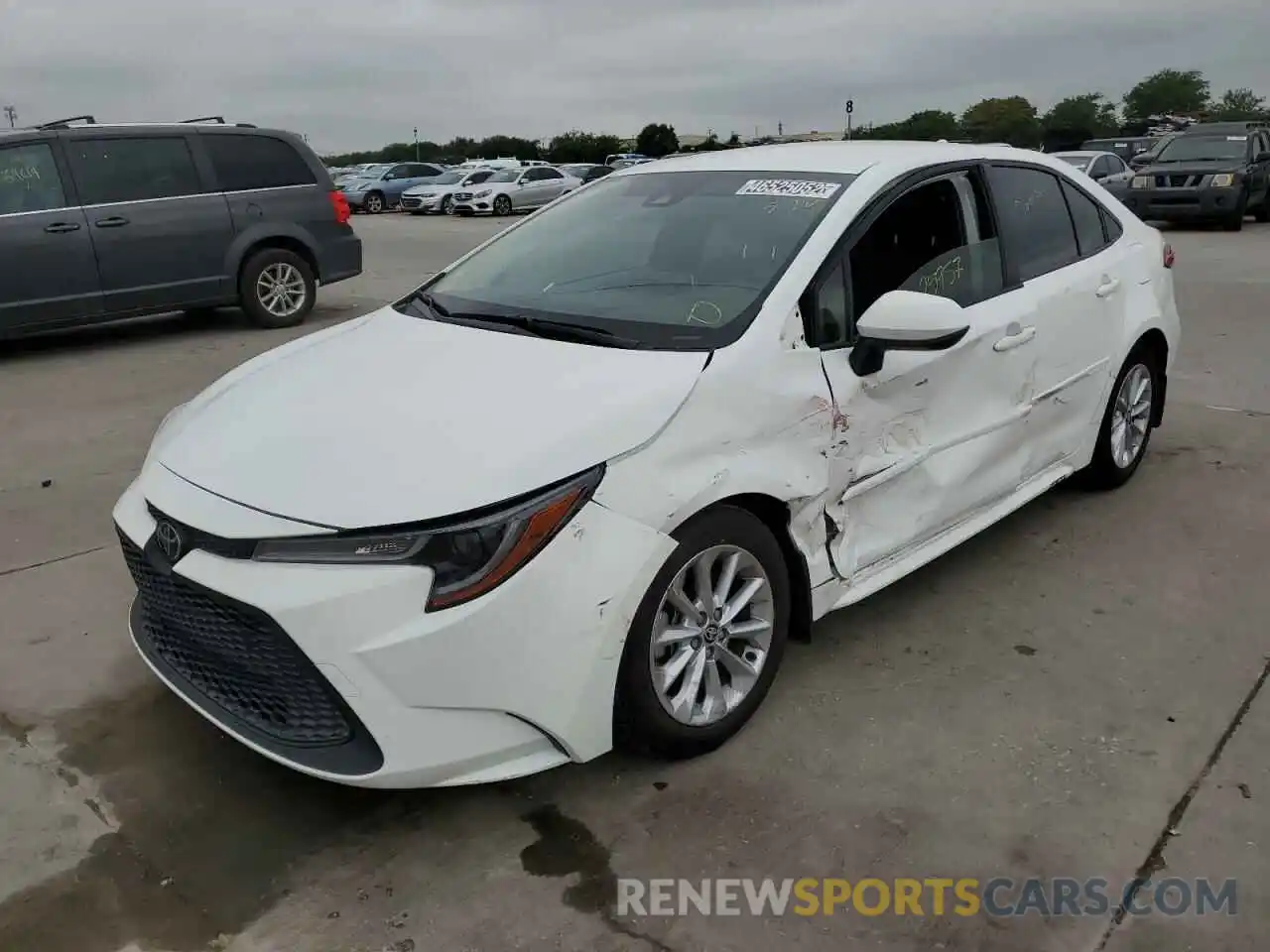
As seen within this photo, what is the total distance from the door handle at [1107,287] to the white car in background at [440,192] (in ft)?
87.3

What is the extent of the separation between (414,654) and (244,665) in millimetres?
501

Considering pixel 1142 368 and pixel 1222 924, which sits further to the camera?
pixel 1142 368

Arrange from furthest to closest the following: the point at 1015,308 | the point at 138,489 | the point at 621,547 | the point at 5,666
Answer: the point at 1015,308 < the point at 5,666 < the point at 138,489 < the point at 621,547

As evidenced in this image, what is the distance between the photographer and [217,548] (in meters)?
2.58

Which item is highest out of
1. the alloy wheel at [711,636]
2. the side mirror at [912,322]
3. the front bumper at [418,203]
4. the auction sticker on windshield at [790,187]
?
the front bumper at [418,203]

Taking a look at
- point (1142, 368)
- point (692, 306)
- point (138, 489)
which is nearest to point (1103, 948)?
point (692, 306)

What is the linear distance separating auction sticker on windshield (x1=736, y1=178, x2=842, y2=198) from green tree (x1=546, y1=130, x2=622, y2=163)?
6701 cm

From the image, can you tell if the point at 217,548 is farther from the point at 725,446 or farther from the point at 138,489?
the point at 725,446

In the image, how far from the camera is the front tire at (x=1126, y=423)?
188 inches

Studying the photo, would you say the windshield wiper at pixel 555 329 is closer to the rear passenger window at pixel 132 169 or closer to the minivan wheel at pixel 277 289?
the rear passenger window at pixel 132 169

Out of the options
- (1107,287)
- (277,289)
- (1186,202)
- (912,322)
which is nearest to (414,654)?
(912,322)

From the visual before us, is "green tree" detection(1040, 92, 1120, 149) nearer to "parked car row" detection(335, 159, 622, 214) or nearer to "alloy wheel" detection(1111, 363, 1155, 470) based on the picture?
"parked car row" detection(335, 159, 622, 214)

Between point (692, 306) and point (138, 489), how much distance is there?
1.68m

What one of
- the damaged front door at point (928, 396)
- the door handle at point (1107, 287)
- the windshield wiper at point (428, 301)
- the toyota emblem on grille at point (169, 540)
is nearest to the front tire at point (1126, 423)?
the door handle at point (1107, 287)
